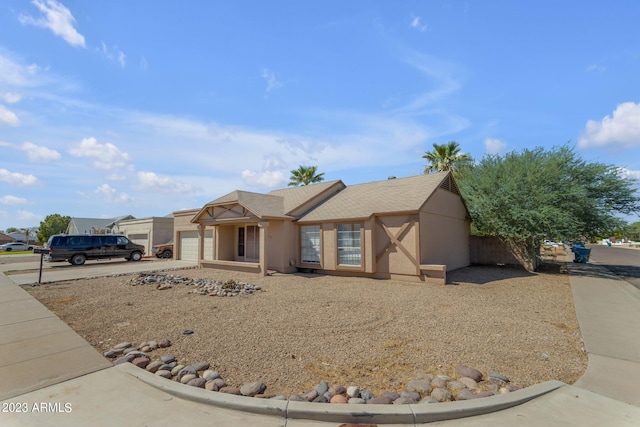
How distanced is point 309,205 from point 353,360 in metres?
12.1

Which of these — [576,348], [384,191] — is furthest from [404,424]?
[384,191]

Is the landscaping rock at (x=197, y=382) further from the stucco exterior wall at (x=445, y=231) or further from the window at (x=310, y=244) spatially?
the window at (x=310, y=244)

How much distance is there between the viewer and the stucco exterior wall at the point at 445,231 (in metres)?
13.1

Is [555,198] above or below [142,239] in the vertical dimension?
above

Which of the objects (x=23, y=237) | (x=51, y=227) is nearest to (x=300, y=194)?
(x=51, y=227)

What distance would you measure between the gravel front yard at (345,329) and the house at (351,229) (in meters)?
2.03

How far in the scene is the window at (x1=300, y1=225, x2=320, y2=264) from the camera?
15.0 metres

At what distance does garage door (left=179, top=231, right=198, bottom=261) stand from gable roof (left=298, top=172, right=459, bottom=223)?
36.7ft

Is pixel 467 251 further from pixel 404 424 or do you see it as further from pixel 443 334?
pixel 404 424

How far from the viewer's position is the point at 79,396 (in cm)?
384

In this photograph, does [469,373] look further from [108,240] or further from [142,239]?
[142,239]

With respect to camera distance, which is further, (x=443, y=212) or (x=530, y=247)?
(x=530, y=247)

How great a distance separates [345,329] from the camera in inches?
255

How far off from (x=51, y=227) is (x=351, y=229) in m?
71.4
